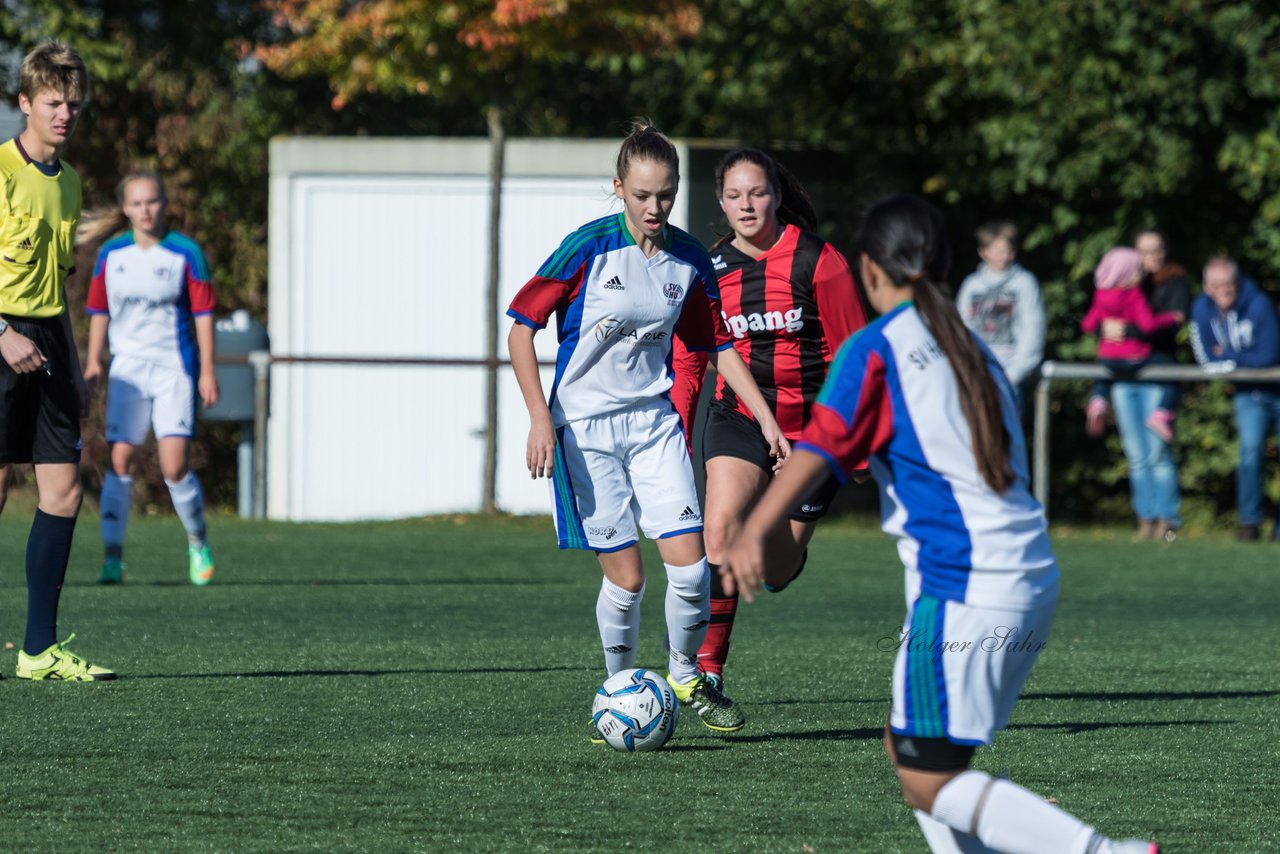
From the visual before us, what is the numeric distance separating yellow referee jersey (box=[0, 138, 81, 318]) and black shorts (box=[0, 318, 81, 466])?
0.25ft

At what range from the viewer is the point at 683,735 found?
6.26m

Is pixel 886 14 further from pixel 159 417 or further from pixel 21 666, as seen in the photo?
pixel 21 666

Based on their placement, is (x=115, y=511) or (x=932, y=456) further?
(x=115, y=511)

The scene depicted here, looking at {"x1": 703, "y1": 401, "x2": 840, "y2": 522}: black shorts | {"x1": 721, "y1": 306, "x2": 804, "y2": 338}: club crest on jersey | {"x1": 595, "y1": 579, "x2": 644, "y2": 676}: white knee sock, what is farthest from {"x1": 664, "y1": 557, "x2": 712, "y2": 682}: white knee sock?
→ {"x1": 721, "y1": 306, "x2": 804, "y2": 338}: club crest on jersey

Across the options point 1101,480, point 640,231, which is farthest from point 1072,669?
point 1101,480

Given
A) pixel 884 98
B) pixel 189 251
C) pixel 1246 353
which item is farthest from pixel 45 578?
pixel 884 98

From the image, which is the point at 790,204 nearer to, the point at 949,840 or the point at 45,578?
the point at 45,578

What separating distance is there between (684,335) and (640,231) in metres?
0.38

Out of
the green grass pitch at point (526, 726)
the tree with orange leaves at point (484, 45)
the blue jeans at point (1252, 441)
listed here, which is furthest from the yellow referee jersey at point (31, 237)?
the blue jeans at point (1252, 441)

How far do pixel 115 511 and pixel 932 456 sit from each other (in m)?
7.64

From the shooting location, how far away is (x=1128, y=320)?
47.3ft

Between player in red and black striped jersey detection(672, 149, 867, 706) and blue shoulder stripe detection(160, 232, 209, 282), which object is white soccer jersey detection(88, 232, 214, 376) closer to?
blue shoulder stripe detection(160, 232, 209, 282)

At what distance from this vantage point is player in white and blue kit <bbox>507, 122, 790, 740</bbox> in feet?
19.7

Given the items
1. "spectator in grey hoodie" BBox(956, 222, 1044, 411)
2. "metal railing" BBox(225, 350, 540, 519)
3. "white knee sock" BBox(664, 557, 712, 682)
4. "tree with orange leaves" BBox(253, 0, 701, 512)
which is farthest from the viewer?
"metal railing" BBox(225, 350, 540, 519)
